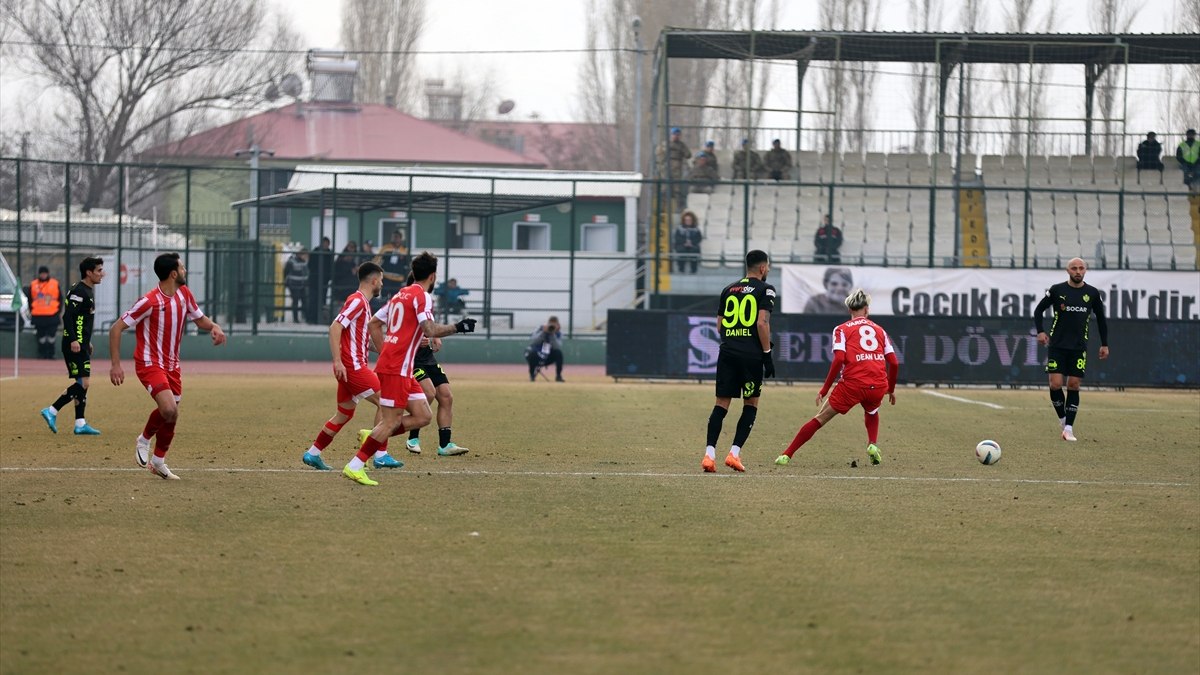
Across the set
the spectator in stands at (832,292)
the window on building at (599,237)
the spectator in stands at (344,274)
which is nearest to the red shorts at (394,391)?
the spectator in stands at (832,292)

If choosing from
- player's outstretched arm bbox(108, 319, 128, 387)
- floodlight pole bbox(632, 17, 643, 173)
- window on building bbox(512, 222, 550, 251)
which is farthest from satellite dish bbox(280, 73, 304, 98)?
player's outstretched arm bbox(108, 319, 128, 387)

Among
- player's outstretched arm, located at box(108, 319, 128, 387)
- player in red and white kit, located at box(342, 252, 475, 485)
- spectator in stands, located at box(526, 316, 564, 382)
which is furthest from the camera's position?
spectator in stands, located at box(526, 316, 564, 382)

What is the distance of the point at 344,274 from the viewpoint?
31297 millimetres

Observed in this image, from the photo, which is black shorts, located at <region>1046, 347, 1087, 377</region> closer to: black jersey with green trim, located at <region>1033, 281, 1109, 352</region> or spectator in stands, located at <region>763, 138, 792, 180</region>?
black jersey with green trim, located at <region>1033, 281, 1109, 352</region>

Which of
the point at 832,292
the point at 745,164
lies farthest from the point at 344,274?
the point at 832,292

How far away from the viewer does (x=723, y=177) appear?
3725 cm

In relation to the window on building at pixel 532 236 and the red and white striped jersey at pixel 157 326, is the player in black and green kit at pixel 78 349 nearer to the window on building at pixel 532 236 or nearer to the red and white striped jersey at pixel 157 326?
the red and white striped jersey at pixel 157 326

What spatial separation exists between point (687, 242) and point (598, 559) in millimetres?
24810

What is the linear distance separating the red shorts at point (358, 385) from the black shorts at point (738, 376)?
2.85m

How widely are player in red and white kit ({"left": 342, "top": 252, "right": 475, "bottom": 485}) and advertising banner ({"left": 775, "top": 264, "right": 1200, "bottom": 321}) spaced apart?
62.5 feet

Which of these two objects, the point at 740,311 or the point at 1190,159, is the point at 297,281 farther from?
the point at 1190,159

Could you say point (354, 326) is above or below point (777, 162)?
below

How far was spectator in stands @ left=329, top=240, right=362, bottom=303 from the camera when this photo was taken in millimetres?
31062

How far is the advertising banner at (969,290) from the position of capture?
28797 millimetres
